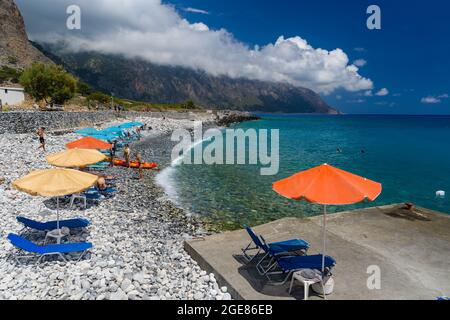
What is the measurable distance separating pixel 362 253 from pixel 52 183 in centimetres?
781

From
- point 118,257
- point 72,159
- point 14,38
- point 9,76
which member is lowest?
point 118,257

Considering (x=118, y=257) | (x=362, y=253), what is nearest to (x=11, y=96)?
(x=118, y=257)

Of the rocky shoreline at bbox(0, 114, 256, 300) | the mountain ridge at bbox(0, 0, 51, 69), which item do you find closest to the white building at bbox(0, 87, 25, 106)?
the rocky shoreline at bbox(0, 114, 256, 300)

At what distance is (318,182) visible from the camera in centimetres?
585

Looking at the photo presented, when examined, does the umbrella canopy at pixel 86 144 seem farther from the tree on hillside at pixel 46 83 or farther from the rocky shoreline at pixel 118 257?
the tree on hillside at pixel 46 83

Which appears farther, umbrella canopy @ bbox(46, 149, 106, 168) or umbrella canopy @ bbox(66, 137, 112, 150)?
umbrella canopy @ bbox(66, 137, 112, 150)

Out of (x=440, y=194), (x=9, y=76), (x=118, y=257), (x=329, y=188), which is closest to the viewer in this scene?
(x=329, y=188)

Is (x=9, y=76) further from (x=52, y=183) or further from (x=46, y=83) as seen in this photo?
(x=52, y=183)

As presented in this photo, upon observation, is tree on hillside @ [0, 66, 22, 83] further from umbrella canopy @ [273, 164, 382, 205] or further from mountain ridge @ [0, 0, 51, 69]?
umbrella canopy @ [273, 164, 382, 205]

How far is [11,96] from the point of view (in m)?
48.1

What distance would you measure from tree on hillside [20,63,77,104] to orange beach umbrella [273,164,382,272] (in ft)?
174

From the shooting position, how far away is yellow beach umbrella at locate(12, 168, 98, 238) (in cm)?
726

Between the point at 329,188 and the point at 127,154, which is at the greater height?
the point at 329,188
